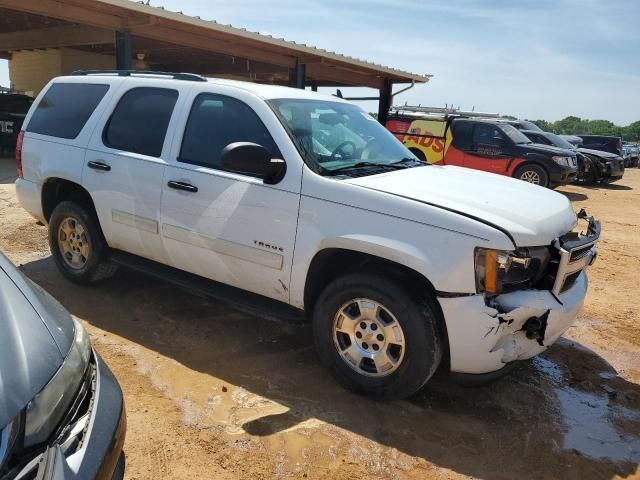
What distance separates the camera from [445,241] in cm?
296

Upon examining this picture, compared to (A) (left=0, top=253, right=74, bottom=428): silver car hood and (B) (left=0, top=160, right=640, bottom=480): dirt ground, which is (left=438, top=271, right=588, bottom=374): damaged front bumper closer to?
(B) (left=0, top=160, right=640, bottom=480): dirt ground

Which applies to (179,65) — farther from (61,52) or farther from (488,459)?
(488,459)

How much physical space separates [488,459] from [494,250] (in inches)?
44.1

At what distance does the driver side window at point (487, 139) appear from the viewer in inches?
541

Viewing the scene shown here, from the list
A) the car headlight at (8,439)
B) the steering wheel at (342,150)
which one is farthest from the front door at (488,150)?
the car headlight at (8,439)

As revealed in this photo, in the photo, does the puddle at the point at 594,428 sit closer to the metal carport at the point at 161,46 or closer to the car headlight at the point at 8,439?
the car headlight at the point at 8,439

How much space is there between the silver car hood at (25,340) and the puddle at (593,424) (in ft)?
8.88

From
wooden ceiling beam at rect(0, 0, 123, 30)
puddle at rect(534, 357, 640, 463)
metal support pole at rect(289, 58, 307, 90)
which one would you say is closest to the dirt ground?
puddle at rect(534, 357, 640, 463)

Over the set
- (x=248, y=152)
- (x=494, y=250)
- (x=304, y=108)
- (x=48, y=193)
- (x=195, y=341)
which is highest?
(x=304, y=108)

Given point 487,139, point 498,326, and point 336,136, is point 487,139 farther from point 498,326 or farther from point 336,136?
point 498,326

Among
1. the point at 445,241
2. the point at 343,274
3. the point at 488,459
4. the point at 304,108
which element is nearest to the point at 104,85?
the point at 304,108

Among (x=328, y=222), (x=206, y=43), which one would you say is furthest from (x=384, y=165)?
(x=206, y=43)

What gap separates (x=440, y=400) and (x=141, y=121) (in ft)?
10.1

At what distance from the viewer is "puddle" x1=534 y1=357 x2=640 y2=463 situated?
3.08 metres
